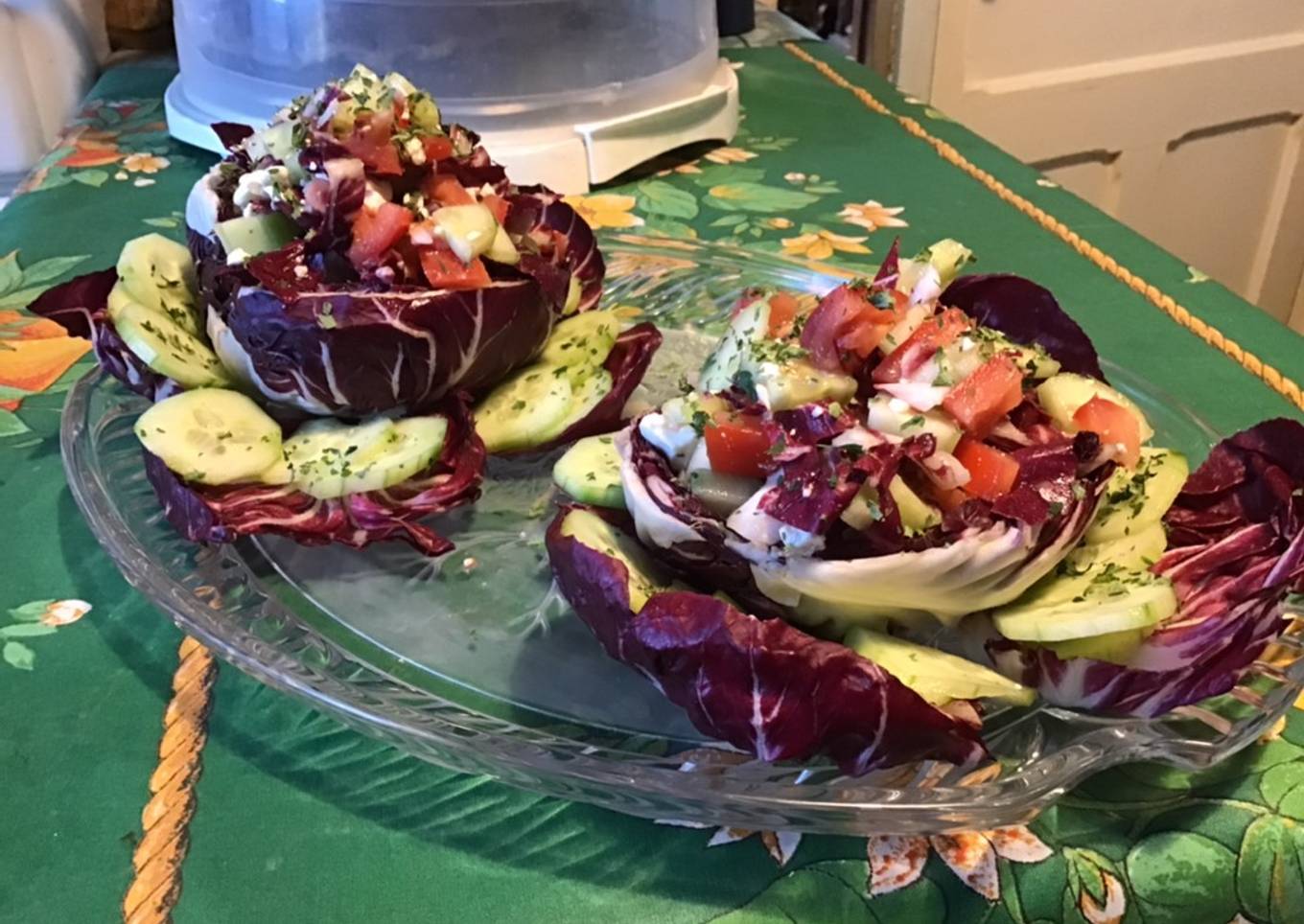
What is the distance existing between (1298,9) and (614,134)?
1.61 m

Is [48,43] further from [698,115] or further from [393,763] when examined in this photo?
[393,763]

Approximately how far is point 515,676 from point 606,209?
72 centimetres

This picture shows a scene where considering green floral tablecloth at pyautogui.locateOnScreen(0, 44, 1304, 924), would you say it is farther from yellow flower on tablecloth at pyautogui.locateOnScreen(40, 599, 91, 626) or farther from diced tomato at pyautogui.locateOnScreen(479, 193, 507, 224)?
diced tomato at pyautogui.locateOnScreen(479, 193, 507, 224)

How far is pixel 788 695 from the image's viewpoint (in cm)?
50

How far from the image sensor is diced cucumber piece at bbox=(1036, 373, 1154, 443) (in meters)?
0.64

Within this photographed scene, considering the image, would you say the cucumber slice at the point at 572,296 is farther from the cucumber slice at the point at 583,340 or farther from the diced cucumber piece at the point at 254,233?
the diced cucumber piece at the point at 254,233

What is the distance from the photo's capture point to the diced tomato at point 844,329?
625mm

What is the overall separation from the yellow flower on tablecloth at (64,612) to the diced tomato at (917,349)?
1.49ft

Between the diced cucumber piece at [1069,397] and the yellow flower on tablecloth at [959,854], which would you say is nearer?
the yellow flower on tablecloth at [959,854]

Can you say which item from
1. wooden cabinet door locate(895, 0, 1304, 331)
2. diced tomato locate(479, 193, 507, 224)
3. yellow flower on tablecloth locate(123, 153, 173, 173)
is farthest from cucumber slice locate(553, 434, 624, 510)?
wooden cabinet door locate(895, 0, 1304, 331)

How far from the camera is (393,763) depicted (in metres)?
0.58

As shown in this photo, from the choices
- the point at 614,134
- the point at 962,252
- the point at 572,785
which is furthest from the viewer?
the point at 614,134

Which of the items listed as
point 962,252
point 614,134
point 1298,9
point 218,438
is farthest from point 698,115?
point 1298,9

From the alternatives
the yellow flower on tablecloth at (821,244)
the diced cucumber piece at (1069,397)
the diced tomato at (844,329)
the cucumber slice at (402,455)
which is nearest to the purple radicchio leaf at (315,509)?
the cucumber slice at (402,455)
